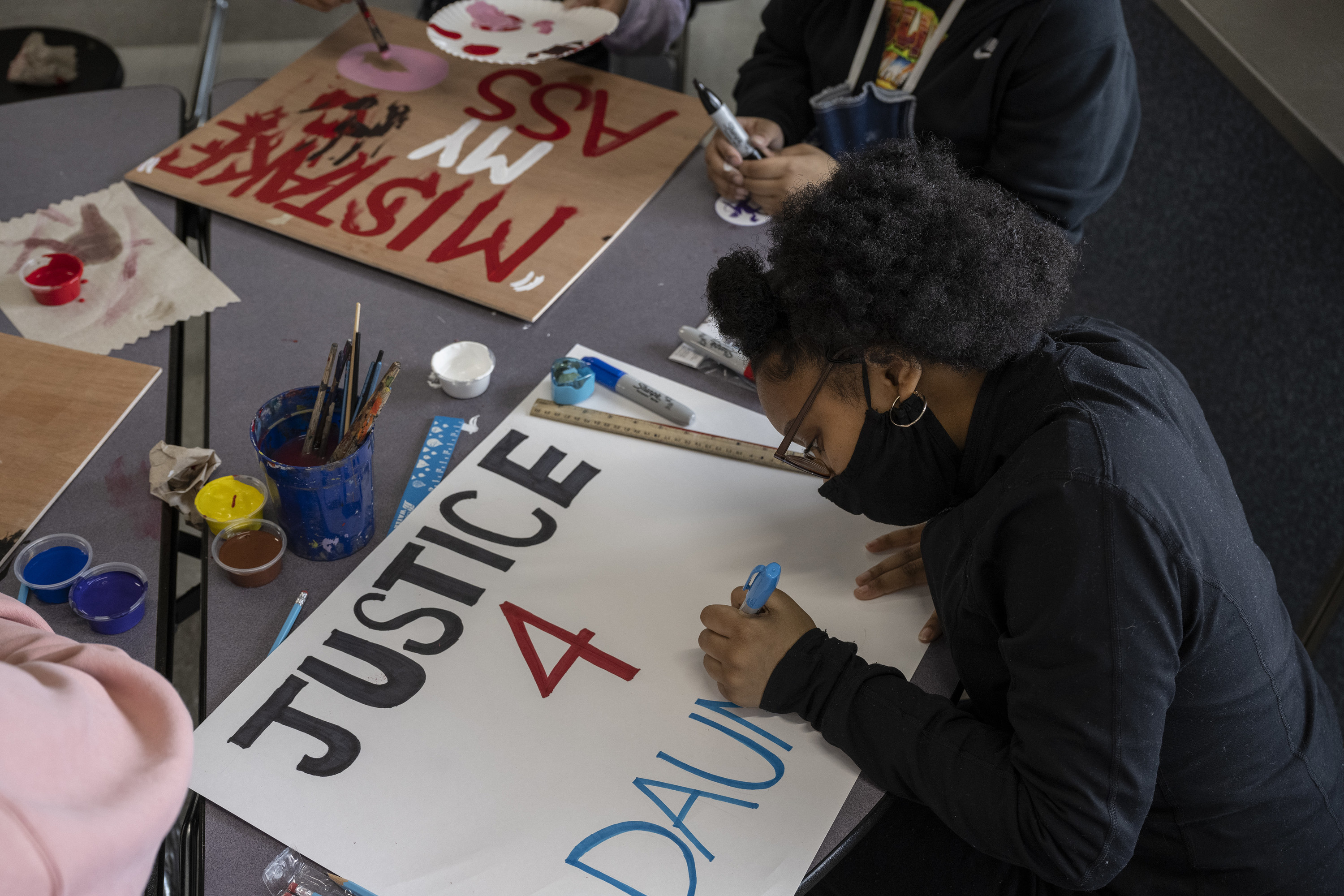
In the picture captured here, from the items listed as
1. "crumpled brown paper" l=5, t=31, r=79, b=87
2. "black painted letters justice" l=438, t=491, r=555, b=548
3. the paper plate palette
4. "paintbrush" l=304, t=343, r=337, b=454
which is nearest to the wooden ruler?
"black painted letters justice" l=438, t=491, r=555, b=548

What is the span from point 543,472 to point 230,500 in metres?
0.28

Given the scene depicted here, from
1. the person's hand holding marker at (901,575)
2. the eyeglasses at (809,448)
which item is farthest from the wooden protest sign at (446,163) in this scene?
the person's hand holding marker at (901,575)

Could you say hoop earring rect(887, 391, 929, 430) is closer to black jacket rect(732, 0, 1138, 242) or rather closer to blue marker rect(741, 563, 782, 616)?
blue marker rect(741, 563, 782, 616)

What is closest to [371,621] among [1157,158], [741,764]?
[741,764]

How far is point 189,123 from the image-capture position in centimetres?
135

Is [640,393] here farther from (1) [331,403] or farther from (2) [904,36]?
(2) [904,36]

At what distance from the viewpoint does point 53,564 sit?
810mm

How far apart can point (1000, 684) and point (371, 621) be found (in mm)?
512

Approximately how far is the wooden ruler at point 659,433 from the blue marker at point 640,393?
0.02 meters

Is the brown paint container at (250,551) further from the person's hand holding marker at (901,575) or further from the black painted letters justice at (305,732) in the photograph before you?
the person's hand holding marker at (901,575)

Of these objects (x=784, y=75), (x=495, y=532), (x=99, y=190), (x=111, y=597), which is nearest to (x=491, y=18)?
(x=784, y=75)

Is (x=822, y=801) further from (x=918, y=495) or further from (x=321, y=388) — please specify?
(x=321, y=388)

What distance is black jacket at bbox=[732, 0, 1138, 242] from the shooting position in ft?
3.79

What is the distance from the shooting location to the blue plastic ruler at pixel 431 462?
0.90 metres
